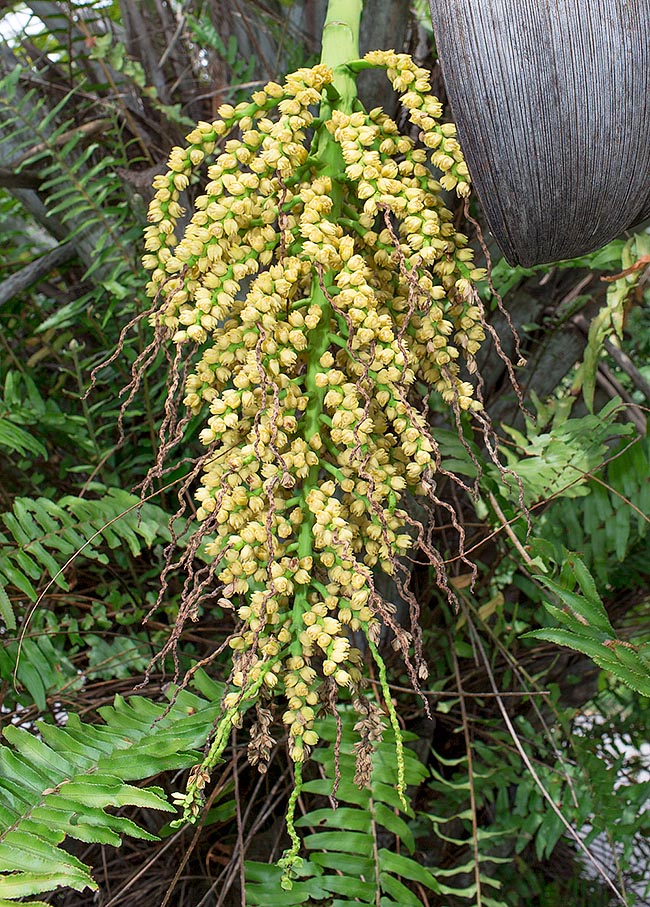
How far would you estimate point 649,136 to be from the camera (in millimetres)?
454

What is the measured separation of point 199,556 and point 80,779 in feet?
0.80

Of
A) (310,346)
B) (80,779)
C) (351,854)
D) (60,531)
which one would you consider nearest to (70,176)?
(60,531)

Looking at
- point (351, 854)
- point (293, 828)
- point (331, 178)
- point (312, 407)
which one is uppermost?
point (331, 178)

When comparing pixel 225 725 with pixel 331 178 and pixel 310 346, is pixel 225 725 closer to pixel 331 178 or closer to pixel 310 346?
pixel 310 346

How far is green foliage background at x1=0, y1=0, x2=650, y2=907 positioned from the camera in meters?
0.78

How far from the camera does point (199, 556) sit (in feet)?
2.62

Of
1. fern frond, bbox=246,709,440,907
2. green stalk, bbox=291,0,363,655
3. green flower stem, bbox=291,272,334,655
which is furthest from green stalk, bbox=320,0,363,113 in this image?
fern frond, bbox=246,709,440,907

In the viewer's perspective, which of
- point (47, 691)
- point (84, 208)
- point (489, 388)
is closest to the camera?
point (47, 691)

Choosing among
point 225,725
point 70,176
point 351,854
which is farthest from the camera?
point 70,176

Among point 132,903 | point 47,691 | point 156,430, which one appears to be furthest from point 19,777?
point 156,430

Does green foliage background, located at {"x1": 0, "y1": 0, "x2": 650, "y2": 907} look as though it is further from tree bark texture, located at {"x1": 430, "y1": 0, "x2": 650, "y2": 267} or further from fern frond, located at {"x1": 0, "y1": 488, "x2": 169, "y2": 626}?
tree bark texture, located at {"x1": 430, "y1": 0, "x2": 650, "y2": 267}

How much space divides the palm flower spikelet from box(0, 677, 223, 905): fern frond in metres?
0.08

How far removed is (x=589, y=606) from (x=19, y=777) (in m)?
0.50

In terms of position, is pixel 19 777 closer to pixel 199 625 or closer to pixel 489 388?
pixel 199 625
